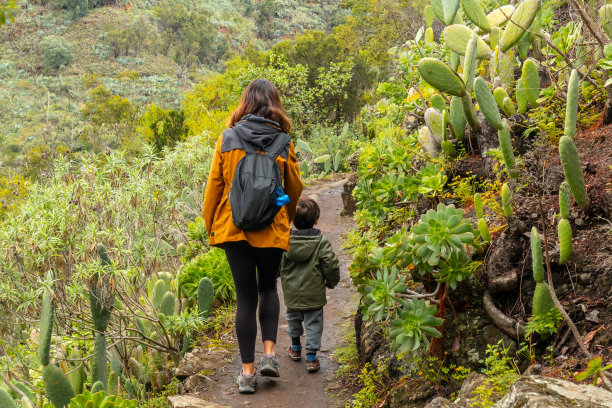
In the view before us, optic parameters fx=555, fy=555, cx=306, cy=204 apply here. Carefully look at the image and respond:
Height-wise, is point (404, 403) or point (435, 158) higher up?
point (435, 158)

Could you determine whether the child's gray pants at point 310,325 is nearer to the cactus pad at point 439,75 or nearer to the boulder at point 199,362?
the boulder at point 199,362

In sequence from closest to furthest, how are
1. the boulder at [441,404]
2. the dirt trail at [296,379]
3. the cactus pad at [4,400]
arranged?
the boulder at [441,404] → the cactus pad at [4,400] → the dirt trail at [296,379]

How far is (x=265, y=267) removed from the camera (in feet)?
11.3

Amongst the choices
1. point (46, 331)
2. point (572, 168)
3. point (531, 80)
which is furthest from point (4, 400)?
point (531, 80)

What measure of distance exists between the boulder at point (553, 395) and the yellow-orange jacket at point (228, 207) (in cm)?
171

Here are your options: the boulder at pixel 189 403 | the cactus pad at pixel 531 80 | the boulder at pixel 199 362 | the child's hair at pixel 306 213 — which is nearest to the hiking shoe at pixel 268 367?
the boulder at pixel 189 403

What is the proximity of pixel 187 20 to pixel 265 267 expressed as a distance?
61.2 meters

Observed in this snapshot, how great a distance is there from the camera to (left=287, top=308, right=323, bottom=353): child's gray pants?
3.92m

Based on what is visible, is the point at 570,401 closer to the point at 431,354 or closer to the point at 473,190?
the point at 431,354

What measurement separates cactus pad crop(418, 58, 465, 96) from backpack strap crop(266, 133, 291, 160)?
108 cm

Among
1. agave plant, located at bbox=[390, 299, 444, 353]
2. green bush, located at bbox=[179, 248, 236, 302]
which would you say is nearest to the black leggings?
agave plant, located at bbox=[390, 299, 444, 353]

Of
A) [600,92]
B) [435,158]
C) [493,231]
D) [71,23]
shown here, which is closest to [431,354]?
[493,231]

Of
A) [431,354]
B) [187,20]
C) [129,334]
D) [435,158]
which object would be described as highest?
[187,20]

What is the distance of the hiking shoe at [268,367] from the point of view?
3.55m
